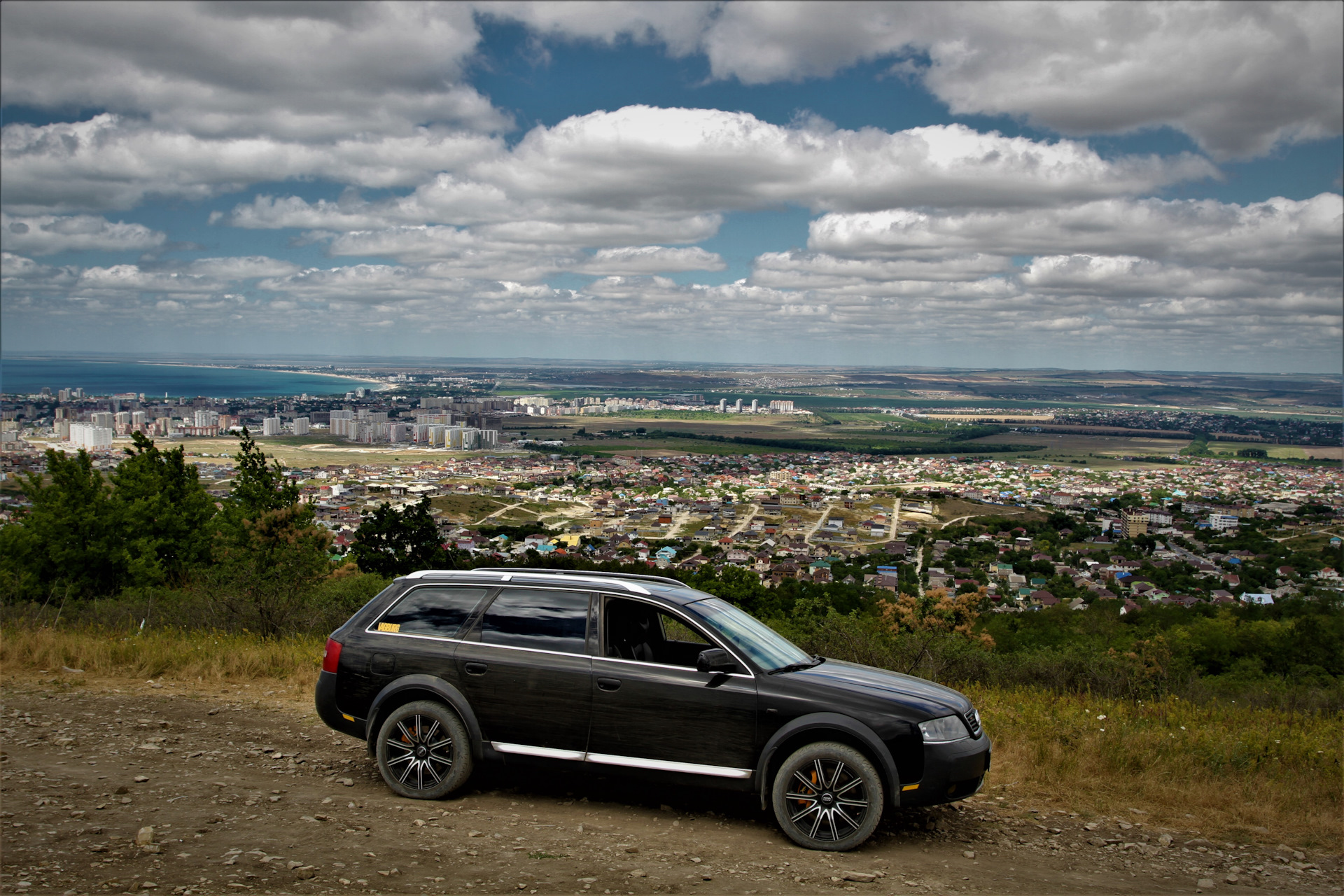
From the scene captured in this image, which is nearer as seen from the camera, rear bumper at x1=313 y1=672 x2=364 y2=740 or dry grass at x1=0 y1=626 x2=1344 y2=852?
rear bumper at x1=313 y1=672 x2=364 y2=740

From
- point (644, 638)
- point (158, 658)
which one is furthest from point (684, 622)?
point (158, 658)

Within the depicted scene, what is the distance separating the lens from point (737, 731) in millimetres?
5422

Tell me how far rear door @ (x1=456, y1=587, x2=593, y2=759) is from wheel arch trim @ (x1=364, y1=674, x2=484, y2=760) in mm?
58

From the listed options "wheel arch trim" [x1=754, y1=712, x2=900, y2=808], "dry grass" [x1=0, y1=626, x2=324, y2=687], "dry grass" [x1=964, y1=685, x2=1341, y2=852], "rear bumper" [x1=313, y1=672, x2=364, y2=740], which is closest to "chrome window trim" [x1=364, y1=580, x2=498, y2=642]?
"rear bumper" [x1=313, y1=672, x2=364, y2=740]

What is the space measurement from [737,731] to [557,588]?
1516 mm

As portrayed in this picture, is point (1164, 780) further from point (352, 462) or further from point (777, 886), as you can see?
point (352, 462)

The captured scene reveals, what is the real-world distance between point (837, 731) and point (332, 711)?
3442 mm

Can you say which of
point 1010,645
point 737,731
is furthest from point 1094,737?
point 1010,645

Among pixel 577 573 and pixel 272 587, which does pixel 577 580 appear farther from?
pixel 272 587

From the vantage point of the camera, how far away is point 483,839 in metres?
5.16

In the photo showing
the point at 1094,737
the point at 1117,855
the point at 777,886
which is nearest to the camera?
the point at 777,886

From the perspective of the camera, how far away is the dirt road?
4.62 m

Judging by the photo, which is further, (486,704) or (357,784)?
(357,784)

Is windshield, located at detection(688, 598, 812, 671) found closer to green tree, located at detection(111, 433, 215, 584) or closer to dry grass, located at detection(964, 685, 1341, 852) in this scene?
dry grass, located at detection(964, 685, 1341, 852)
